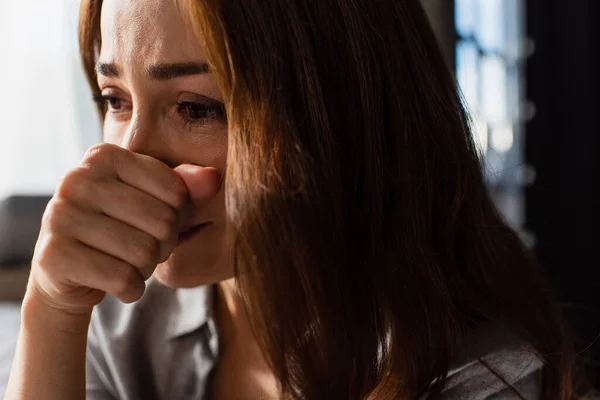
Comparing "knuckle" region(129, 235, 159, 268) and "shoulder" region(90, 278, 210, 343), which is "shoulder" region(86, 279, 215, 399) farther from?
"knuckle" region(129, 235, 159, 268)

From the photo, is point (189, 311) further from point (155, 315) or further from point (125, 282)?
point (125, 282)

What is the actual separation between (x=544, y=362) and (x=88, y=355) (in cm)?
72

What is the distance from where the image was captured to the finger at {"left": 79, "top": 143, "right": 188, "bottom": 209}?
2.31ft

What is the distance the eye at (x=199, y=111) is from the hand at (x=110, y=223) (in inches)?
3.7

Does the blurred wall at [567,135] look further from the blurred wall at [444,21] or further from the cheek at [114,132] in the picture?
the cheek at [114,132]

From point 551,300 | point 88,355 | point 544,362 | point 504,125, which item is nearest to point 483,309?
point 544,362

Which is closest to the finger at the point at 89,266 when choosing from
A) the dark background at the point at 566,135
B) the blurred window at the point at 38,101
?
the dark background at the point at 566,135

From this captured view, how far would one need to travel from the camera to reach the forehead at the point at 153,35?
0.74 m

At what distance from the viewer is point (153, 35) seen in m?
0.75

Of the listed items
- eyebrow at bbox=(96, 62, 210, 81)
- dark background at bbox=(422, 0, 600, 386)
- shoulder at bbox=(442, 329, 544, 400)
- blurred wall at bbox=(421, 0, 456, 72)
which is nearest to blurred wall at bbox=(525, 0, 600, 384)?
dark background at bbox=(422, 0, 600, 386)

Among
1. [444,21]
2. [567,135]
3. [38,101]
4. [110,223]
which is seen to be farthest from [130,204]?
[38,101]

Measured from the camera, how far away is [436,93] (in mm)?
855

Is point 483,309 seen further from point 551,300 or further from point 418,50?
point 418,50

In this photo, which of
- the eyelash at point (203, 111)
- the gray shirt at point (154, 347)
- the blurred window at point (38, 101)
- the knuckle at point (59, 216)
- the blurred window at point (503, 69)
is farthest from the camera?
the blurred window at point (38, 101)
